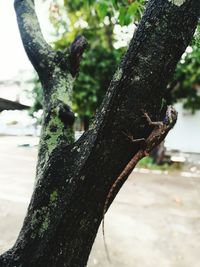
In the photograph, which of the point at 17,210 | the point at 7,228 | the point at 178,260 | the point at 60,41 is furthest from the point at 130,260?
the point at 60,41

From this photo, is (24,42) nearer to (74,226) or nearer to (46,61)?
(46,61)

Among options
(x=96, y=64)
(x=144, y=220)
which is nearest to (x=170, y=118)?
(x=144, y=220)

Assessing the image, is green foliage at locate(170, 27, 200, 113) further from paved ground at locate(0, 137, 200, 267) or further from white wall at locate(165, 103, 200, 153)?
paved ground at locate(0, 137, 200, 267)

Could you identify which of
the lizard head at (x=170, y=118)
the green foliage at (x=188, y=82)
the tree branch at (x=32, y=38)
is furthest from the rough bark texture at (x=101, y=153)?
the green foliage at (x=188, y=82)

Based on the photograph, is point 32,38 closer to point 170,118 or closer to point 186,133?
point 170,118

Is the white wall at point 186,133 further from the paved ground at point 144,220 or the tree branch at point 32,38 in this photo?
the tree branch at point 32,38

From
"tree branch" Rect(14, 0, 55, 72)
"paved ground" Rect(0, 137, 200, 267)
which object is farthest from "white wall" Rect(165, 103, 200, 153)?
"tree branch" Rect(14, 0, 55, 72)
